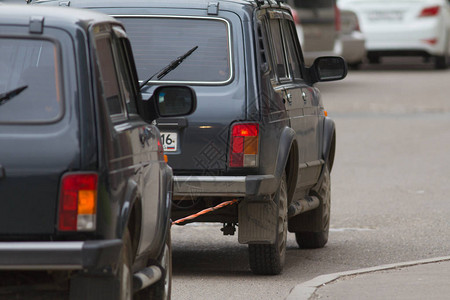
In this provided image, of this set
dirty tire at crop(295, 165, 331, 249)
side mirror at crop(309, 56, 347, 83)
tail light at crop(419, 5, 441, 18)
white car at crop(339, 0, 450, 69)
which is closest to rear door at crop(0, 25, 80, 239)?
side mirror at crop(309, 56, 347, 83)

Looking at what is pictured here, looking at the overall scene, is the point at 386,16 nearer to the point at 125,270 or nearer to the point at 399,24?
the point at 399,24

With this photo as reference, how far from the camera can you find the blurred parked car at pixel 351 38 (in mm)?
28562

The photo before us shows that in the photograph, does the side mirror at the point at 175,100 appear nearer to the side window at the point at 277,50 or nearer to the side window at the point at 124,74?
the side window at the point at 124,74

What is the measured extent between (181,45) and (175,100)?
7.87ft

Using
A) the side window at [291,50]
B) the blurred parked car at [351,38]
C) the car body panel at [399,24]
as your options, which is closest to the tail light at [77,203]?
the side window at [291,50]

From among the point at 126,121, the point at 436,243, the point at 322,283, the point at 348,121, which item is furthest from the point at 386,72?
the point at 126,121

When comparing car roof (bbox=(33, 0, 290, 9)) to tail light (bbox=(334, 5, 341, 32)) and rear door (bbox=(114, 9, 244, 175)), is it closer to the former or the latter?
rear door (bbox=(114, 9, 244, 175))

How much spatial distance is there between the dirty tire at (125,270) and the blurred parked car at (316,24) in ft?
68.0

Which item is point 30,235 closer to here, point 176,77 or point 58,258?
point 58,258

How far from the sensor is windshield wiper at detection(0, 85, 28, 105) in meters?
5.48

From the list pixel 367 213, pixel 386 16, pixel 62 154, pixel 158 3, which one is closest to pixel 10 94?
pixel 62 154

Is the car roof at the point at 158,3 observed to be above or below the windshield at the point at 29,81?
below

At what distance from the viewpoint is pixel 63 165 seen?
208 inches

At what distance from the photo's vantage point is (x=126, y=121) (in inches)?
240
